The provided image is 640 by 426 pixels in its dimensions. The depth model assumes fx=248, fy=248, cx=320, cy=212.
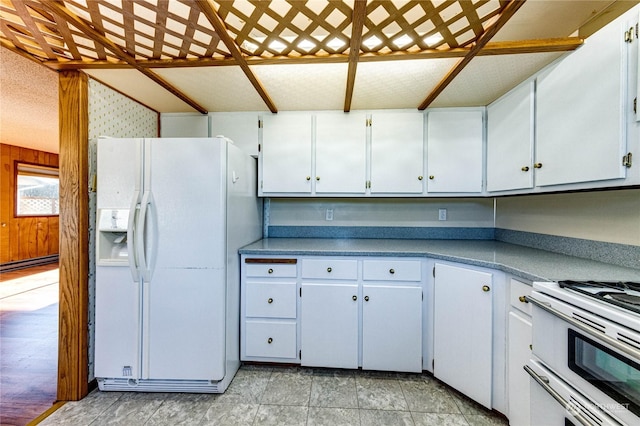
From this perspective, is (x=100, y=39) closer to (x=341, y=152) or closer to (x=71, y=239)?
(x=71, y=239)

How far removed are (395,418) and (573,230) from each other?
5.41ft

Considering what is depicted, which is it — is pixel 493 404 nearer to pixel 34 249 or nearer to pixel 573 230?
pixel 573 230

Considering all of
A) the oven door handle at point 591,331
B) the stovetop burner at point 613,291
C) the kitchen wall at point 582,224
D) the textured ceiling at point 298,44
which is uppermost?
the textured ceiling at point 298,44

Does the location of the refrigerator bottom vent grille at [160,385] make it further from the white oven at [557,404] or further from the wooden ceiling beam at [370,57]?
the wooden ceiling beam at [370,57]

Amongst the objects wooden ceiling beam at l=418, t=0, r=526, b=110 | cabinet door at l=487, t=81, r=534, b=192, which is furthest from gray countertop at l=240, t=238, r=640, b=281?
wooden ceiling beam at l=418, t=0, r=526, b=110

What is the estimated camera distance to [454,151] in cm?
210

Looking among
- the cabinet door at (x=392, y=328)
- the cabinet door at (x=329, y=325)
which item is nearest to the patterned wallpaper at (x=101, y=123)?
the cabinet door at (x=329, y=325)

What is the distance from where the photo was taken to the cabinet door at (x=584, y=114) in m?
1.12

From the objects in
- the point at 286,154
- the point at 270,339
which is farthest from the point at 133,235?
the point at 286,154

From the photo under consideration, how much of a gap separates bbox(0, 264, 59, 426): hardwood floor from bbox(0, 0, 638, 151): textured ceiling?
6.92 feet

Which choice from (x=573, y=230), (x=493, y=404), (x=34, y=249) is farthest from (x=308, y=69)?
(x=34, y=249)

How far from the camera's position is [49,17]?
115 centimetres

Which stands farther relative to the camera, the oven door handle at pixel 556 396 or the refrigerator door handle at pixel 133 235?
the refrigerator door handle at pixel 133 235

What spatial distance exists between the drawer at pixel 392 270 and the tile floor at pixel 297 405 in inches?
28.5
